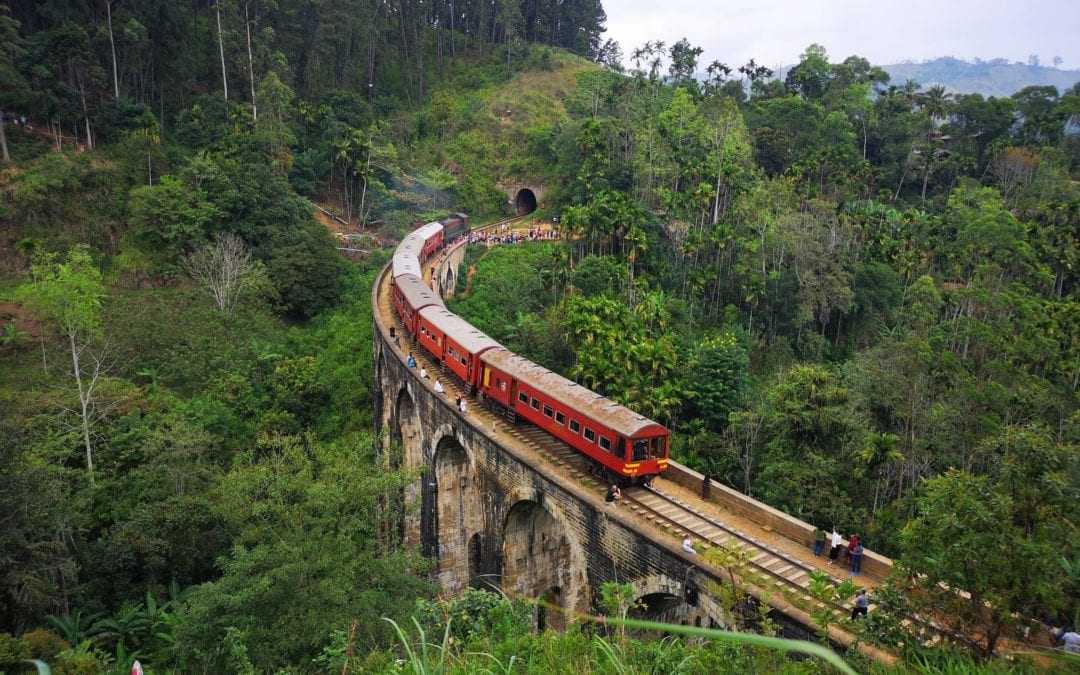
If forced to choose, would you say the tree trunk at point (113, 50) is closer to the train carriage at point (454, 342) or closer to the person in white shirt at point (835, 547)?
the train carriage at point (454, 342)

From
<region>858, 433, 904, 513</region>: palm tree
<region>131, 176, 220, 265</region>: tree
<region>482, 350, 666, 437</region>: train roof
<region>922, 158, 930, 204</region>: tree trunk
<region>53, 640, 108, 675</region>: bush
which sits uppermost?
<region>922, 158, 930, 204</region>: tree trunk

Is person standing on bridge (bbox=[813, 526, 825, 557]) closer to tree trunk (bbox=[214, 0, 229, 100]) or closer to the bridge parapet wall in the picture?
the bridge parapet wall

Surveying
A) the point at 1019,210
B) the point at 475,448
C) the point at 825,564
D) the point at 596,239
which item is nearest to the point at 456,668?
the point at 825,564

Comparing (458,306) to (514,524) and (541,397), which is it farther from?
(514,524)

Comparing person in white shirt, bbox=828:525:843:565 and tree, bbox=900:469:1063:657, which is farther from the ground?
tree, bbox=900:469:1063:657

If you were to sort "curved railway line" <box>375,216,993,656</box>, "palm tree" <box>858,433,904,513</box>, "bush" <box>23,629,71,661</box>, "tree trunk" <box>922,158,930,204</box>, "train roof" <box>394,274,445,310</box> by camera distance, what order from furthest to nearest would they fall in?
"tree trunk" <box>922,158,930,204</box>
"train roof" <box>394,274,445,310</box>
"palm tree" <box>858,433,904,513</box>
"bush" <box>23,629,71,661</box>
"curved railway line" <box>375,216,993,656</box>

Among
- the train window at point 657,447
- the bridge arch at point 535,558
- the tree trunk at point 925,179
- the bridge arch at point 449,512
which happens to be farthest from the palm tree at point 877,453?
the tree trunk at point 925,179

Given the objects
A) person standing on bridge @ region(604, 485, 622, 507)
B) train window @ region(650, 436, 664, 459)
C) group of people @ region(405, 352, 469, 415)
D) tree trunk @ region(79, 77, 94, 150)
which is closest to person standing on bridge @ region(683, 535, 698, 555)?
person standing on bridge @ region(604, 485, 622, 507)

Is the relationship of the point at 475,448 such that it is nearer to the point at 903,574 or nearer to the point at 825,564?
the point at 825,564
